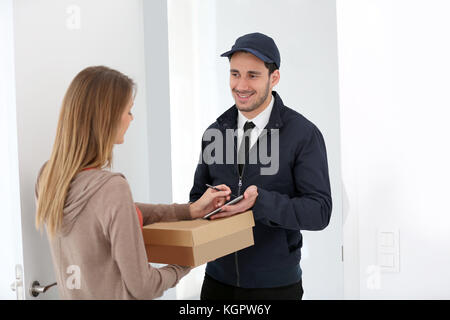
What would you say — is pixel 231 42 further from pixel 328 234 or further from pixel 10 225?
pixel 10 225

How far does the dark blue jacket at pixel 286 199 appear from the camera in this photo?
4.94ft

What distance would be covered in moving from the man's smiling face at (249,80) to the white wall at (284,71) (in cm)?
70

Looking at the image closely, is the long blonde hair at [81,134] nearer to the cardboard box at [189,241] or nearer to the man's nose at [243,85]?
the cardboard box at [189,241]

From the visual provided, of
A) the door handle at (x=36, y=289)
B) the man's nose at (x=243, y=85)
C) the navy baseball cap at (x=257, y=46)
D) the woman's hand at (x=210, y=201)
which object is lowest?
the door handle at (x=36, y=289)

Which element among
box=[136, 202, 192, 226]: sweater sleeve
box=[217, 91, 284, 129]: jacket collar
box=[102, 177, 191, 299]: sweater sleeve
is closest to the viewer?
box=[102, 177, 191, 299]: sweater sleeve

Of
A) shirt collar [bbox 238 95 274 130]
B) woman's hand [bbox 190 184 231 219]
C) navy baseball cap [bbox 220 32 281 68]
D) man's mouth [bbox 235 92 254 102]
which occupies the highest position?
navy baseball cap [bbox 220 32 281 68]

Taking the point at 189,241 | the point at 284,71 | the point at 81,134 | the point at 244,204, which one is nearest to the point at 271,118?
the point at 244,204

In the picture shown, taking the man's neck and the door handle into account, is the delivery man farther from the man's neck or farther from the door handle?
the door handle

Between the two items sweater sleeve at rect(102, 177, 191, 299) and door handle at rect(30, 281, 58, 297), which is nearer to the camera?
sweater sleeve at rect(102, 177, 191, 299)

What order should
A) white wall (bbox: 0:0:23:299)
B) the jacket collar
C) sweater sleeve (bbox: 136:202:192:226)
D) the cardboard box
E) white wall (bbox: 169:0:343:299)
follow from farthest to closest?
white wall (bbox: 169:0:343:299) → the jacket collar → sweater sleeve (bbox: 136:202:192:226) → white wall (bbox: 0:0:23:299) → the cardboard box

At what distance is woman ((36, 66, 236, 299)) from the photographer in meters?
1.05

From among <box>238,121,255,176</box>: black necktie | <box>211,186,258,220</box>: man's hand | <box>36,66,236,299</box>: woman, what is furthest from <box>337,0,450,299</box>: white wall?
<box>36,66,236,299</box>: woman

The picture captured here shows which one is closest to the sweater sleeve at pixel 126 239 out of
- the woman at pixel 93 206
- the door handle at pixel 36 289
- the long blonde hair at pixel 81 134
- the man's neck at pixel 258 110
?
the woman at pixel 93 206

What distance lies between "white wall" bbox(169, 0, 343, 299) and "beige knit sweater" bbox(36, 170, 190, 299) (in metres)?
1.40
